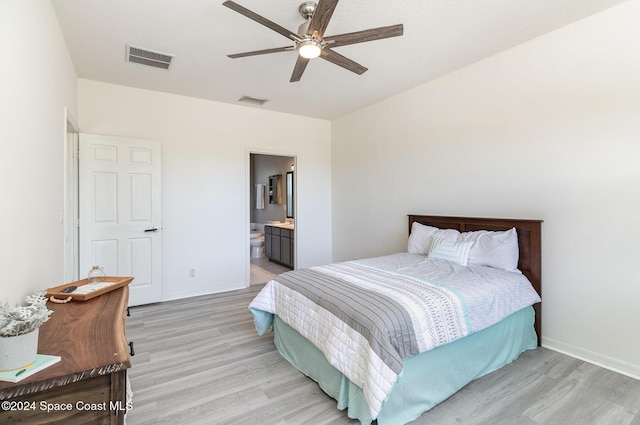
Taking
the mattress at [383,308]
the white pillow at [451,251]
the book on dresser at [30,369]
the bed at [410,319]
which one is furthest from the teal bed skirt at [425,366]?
the book on dresser at [30,369]

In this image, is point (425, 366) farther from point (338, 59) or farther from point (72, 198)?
point (72, 198)

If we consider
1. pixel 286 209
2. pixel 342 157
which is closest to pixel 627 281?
pixel 342 157

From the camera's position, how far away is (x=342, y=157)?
5.28 metres

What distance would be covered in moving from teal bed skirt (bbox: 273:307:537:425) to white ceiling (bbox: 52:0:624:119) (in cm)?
242

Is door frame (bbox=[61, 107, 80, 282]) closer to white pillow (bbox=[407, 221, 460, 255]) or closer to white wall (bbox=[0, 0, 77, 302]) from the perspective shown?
white wall (bbox=[0, 0, 77, 302])

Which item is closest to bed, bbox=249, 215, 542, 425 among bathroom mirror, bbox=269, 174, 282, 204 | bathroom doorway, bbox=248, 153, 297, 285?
bathroom doorway, bbox=248, 153, 297, 285

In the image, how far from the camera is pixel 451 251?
2.97m

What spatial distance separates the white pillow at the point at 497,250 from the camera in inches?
107

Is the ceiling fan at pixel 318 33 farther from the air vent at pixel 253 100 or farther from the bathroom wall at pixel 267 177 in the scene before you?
the bathroom wall at pixel 267 177

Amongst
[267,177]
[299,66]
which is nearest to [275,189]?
[267,177]

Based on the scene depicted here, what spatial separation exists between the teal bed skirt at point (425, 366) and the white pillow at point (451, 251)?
0.62 m

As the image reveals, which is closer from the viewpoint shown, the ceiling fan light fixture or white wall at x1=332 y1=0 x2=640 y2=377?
the ceiling fan light fixture

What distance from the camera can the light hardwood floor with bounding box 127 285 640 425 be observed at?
1.85 m

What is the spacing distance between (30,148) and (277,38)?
2.01 m
